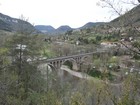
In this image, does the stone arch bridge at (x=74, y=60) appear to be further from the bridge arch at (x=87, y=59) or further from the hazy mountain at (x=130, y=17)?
the hazy mountain at (x=130, y=17)

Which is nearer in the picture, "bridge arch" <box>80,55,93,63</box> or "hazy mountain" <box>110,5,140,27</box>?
"hazy mountain" <box>110,5,140,27</box>

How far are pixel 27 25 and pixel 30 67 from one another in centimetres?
312

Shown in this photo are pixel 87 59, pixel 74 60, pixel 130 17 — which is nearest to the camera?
pixel 130 17

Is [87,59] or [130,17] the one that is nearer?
[130,17]

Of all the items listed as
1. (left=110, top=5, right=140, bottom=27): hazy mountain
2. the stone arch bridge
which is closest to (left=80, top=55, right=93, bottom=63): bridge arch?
the stone arch bridge

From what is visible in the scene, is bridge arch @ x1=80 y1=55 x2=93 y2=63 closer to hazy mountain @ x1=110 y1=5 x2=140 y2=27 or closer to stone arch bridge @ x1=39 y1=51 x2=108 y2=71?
stone arch bridge @ x1=39 y1=51 x2=108 y2=71

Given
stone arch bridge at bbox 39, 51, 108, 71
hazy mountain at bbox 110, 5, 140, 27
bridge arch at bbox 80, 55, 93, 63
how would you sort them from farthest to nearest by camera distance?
bridge arch at bbox 80, 55, 93, 63
stone arch bridge at bbox 39, 51, 108, 71
hazy mountain at bbox 110, 5, 140, 27

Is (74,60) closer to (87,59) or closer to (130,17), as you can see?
(87,59)

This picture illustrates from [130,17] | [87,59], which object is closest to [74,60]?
[87,59]

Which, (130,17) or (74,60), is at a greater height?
(130,17)

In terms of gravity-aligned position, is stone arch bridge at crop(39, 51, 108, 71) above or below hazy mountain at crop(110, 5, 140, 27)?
below

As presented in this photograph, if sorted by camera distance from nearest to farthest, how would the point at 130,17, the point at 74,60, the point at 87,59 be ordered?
1. the point at 130,17
2. the point at 74,60
3. the point at 87,59

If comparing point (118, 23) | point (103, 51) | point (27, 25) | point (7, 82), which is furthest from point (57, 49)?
point (118, 23)

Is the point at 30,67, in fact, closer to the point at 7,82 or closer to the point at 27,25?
the point at 27,25
